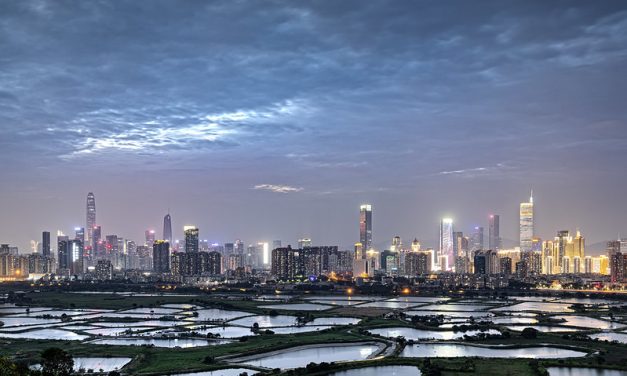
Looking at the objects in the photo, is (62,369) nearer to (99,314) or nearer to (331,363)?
(331,363)

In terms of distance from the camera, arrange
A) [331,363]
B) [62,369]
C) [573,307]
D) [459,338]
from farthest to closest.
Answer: [573,307] < [459,338] < [331,363] < [62,369]

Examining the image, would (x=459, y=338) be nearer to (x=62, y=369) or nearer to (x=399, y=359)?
(x=399, y=359)

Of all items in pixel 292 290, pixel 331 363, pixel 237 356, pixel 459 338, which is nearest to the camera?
pixel 331 363

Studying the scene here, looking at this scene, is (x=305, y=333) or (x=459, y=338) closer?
(x=459, y=338)

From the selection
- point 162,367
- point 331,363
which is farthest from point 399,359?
point 162,367

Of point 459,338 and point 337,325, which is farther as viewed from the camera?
point 337,325

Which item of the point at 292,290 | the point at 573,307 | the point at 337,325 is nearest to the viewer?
the point at 337,325

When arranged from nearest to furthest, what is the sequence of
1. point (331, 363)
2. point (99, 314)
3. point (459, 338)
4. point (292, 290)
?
point (331, 363), point (459, 338), point (99, 314), point (292, 290)

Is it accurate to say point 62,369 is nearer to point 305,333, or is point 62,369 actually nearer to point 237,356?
point 237,356

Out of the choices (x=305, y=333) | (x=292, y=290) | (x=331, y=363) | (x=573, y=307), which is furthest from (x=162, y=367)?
(x=292, y=290)
